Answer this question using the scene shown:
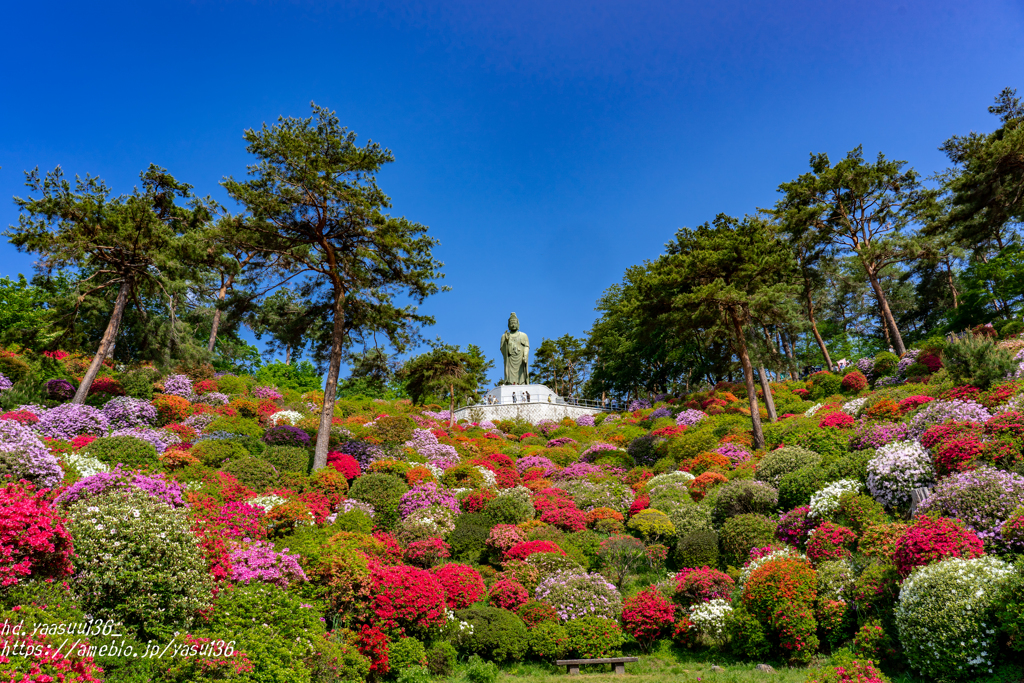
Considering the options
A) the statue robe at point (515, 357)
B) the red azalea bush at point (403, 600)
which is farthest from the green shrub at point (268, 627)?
the statue robe at point (515, 357)

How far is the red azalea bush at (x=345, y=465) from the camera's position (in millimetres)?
16609

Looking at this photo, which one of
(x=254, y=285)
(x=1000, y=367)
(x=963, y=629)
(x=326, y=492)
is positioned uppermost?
(x=254, y=285)

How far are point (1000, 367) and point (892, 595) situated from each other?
9.09 m

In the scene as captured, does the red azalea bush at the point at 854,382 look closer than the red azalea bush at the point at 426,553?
No

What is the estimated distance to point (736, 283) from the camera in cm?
2284

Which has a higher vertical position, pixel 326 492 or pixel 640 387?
pixel 640 387

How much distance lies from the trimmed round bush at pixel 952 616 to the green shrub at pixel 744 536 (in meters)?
4.26

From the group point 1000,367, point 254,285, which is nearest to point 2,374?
point 254,285

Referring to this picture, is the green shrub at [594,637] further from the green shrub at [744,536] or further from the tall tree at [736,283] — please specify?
the tall tree at [736,283]

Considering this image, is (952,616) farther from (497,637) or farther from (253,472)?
(253,472)

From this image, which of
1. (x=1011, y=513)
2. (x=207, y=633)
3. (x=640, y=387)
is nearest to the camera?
(x=207, y=633)

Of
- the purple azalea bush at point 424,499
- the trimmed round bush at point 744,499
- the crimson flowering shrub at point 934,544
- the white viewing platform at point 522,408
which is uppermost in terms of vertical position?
the white viewing platform at point 522,408

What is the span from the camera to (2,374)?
68.7 feet

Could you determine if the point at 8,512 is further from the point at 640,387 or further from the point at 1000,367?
the point at 640,387
